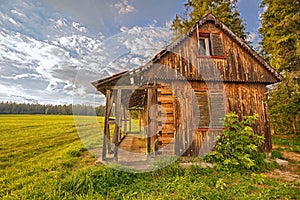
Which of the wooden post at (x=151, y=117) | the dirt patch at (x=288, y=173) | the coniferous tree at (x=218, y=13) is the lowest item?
the dirt patch at (x=288, y=173)

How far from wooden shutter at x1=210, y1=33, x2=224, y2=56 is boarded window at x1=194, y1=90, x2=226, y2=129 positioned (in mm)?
1772

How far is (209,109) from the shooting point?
279 inches

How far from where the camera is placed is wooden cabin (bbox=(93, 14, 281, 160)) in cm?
670

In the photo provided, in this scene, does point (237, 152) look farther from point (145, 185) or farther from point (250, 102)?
point (145, 185)

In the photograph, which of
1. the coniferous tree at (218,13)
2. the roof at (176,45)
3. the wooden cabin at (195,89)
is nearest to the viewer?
the roof at (176,45)

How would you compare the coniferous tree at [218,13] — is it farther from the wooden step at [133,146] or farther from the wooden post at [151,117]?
the wooden step at [133,146]

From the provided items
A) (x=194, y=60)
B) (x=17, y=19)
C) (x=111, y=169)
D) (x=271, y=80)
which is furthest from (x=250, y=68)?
(x=17, y=19)

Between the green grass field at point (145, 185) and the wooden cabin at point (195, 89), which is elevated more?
the wooden cabin at point (195, 89)

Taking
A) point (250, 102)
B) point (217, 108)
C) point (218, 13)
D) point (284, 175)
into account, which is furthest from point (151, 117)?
point (218, 13)

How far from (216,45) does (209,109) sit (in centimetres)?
289

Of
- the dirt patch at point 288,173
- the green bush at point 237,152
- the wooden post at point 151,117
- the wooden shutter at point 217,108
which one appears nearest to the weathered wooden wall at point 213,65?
the wooden shutter at point 217,108

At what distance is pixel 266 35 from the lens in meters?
12.9

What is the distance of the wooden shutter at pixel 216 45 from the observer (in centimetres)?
754

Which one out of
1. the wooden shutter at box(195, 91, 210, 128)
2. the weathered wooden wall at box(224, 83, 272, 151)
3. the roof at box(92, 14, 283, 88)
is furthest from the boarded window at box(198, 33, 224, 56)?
the wooden shutter at box(195, 91, 210, 128)
